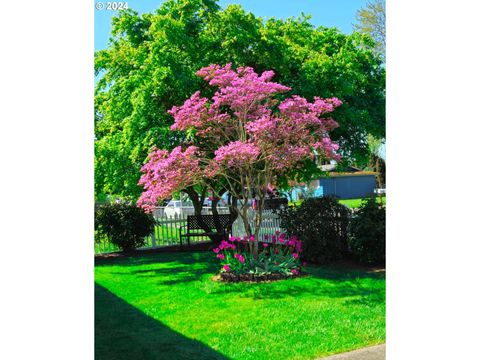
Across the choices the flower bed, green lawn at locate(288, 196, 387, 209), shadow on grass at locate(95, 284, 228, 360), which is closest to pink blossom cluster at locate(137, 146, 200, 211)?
the flower bed

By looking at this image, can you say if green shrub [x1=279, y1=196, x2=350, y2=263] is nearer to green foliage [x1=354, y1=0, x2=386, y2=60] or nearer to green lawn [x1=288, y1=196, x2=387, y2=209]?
green lawn [x1=288, y1=196, x2=387, y2=209]

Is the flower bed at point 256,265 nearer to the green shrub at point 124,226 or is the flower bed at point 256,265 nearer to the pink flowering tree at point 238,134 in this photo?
the pink flowering tree at point 238,134

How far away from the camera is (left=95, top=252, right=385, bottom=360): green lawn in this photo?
11.9 ft

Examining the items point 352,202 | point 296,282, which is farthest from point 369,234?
point 296,282

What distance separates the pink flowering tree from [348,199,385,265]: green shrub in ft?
2.93

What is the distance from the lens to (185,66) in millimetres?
5559

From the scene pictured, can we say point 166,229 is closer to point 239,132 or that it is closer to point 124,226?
point 124,226

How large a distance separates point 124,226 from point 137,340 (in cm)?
368
